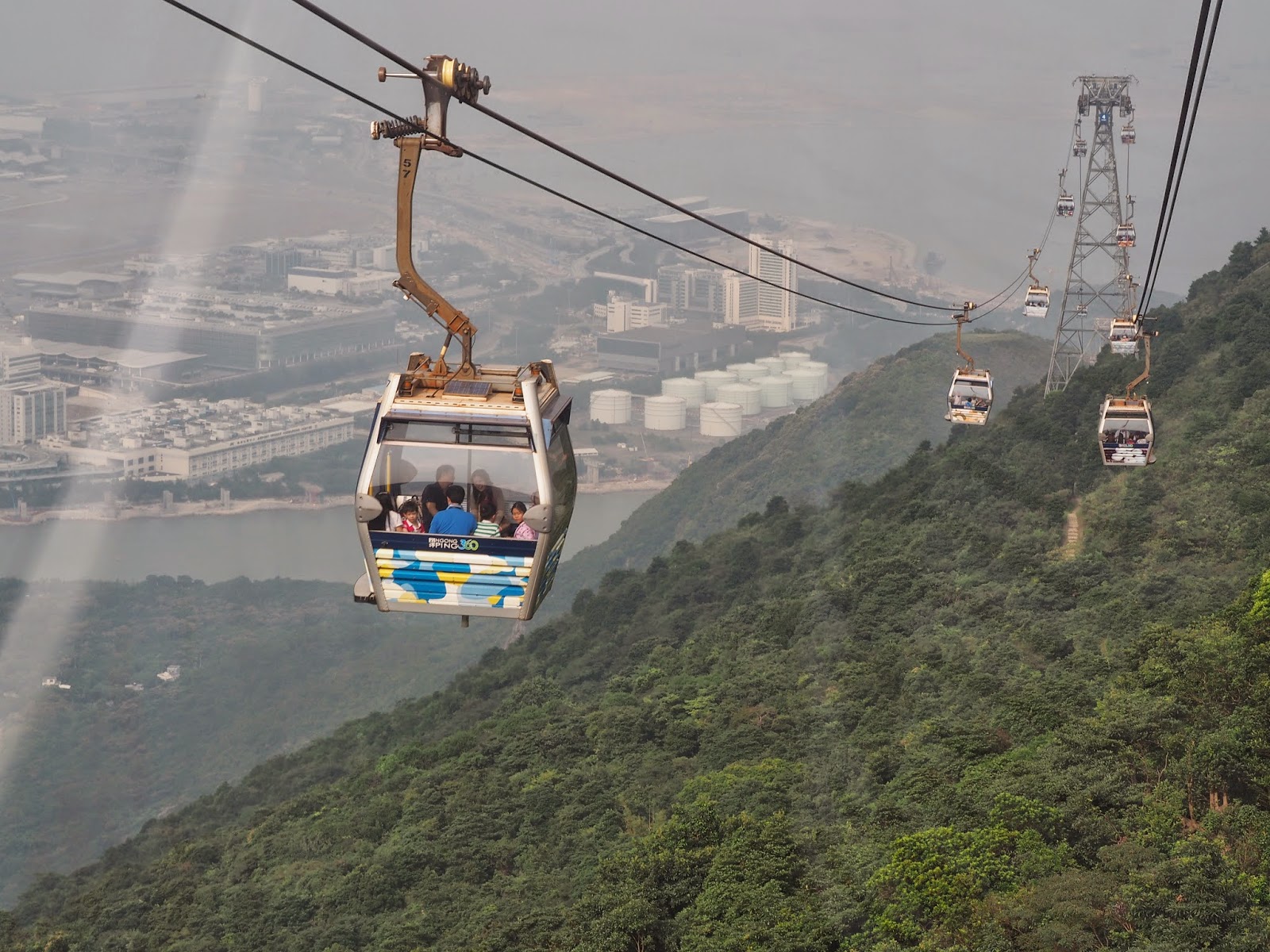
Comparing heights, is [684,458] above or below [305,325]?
below

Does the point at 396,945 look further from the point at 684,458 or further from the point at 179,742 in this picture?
the point at 684,458

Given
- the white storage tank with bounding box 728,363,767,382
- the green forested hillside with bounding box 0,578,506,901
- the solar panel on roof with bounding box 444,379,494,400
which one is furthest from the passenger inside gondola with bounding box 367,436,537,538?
the white storage tank with bounding box 728,363,767,382

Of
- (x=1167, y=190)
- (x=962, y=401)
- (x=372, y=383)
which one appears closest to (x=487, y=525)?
(x=1167, y=190)

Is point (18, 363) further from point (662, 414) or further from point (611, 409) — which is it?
point (662, 414)

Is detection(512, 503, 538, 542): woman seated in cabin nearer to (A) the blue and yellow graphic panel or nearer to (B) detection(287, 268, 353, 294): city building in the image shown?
(A) the blue and yellow graphic panel

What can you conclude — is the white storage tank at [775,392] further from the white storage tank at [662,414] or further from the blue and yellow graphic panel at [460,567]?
the blue and yellow graphic panel at [460,567]
